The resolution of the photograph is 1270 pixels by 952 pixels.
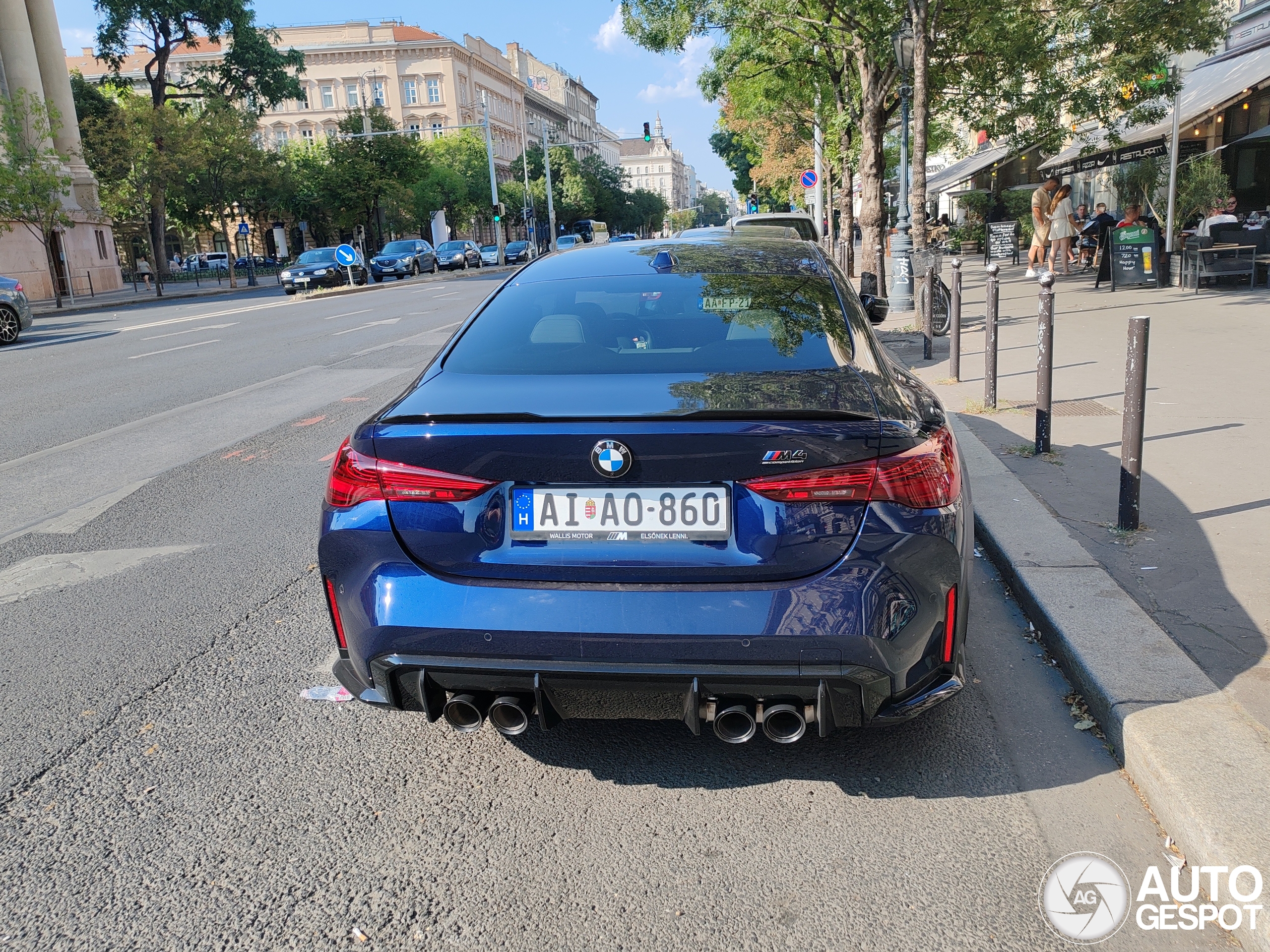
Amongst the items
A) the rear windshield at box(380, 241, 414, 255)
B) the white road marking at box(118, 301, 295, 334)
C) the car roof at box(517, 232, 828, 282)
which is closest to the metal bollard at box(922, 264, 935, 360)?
the car roof at box(517, 232, 828, 282)

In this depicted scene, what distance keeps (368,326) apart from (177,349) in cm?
378

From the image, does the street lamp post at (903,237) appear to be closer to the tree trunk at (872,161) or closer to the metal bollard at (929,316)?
the tree trunk at (872,161)

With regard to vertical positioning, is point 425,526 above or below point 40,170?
below

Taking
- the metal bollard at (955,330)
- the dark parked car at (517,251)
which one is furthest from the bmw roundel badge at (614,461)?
the dark parked car at (517,251)

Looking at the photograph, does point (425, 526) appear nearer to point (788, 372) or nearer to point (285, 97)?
point (788, 372)

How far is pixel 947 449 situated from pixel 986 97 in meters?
21.7

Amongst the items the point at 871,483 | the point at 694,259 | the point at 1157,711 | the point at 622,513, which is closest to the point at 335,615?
the point at 622,513

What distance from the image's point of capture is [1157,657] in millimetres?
3432

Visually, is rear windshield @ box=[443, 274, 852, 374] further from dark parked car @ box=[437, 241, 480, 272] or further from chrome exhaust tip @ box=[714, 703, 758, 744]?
dark parked car @ box=[437, 241, 480, 272]

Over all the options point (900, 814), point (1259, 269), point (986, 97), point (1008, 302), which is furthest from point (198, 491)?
point (986, 97)

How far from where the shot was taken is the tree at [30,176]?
1345 inches

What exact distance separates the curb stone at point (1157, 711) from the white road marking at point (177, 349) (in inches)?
571

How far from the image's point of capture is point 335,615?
2.94m
